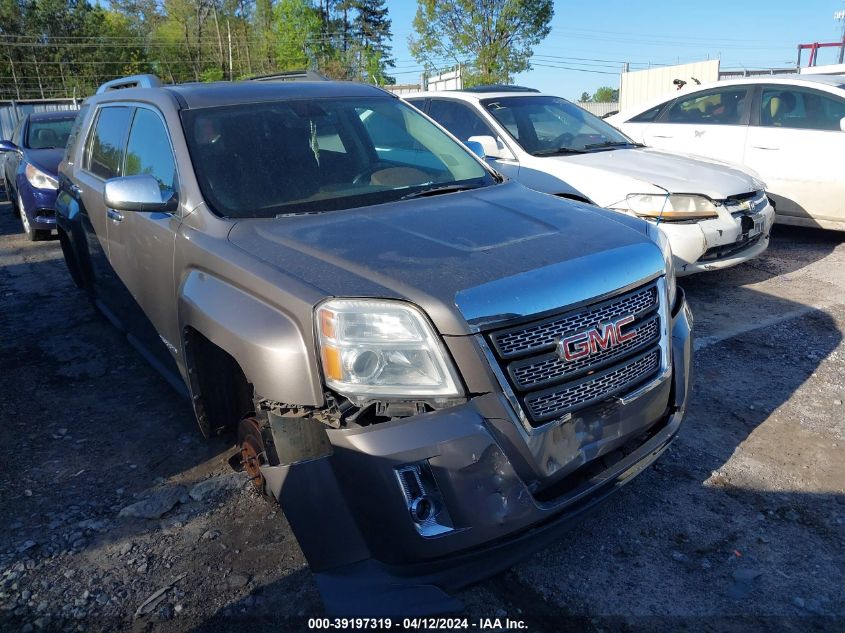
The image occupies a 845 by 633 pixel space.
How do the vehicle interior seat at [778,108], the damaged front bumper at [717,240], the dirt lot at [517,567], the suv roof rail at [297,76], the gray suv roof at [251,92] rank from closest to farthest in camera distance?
the dirt lot at [517,567]
the gray suv roof at [251,92]
the suv roof rail at [297,76]
the damaged front bumper at [717,240]
the vehicle interior seat at [778,108]

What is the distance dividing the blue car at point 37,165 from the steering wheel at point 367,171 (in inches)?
232

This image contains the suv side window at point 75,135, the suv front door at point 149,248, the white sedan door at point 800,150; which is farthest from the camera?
the white sedan door at point 800,150

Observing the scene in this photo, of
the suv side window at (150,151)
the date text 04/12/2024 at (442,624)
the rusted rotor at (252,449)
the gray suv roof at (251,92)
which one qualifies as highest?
the gray suv roof at (251,92)

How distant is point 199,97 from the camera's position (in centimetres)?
344

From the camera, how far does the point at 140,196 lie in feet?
9.84

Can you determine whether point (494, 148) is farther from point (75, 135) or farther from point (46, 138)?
point (46, 138)

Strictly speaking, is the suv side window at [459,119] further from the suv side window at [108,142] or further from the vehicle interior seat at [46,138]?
the vehicle interior seat at [46,138]

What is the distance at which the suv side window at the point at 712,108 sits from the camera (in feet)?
24.9

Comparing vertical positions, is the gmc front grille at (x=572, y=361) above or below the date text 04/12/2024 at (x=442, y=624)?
above

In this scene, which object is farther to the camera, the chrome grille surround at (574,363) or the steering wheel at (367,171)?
the steering wheel at (367,171)

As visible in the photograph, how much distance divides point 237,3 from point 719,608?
213 ft

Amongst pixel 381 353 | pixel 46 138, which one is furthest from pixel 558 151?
pixel 46 138

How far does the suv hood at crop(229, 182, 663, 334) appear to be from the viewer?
216cm

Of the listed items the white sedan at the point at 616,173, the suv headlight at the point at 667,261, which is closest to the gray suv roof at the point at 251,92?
the white sedan at the point at 616,173
